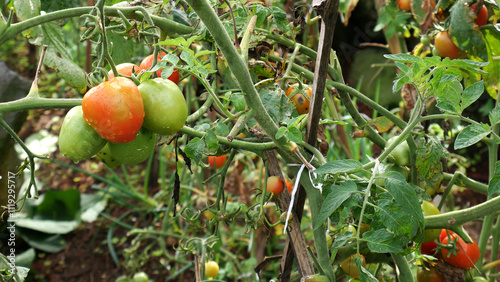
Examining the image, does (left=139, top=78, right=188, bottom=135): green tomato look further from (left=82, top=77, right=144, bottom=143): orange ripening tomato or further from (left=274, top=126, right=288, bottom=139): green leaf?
(left=274, top=126, right=288, bottom=139): green leaf

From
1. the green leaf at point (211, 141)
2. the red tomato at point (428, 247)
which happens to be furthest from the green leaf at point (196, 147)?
Result: the red tomato at point (428, 247)

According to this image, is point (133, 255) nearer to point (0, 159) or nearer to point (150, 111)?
point (0, 159)

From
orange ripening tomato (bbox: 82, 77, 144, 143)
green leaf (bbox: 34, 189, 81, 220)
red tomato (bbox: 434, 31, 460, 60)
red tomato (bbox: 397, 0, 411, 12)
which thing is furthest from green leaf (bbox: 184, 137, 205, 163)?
green leaf (bbox: 34, 189, 81, 220)

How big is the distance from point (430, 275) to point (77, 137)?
0.78 metres

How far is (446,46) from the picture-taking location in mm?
1091

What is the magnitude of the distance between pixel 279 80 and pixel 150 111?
1.07ft

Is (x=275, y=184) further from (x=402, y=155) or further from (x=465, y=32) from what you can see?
(x=465, y=32)

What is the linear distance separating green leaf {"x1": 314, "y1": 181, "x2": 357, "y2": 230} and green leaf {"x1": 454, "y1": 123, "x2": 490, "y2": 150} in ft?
0.56

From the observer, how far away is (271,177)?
36.0 inches

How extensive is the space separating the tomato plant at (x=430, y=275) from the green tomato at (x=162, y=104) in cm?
67

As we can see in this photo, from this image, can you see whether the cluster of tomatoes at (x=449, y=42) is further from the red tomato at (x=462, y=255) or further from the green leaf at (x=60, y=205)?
the green leaf at (x=60, y=205)

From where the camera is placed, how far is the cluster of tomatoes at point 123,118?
0.61 m

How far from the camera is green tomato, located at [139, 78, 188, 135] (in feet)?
2.11

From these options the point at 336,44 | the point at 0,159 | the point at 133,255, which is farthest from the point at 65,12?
the point at 336,44
